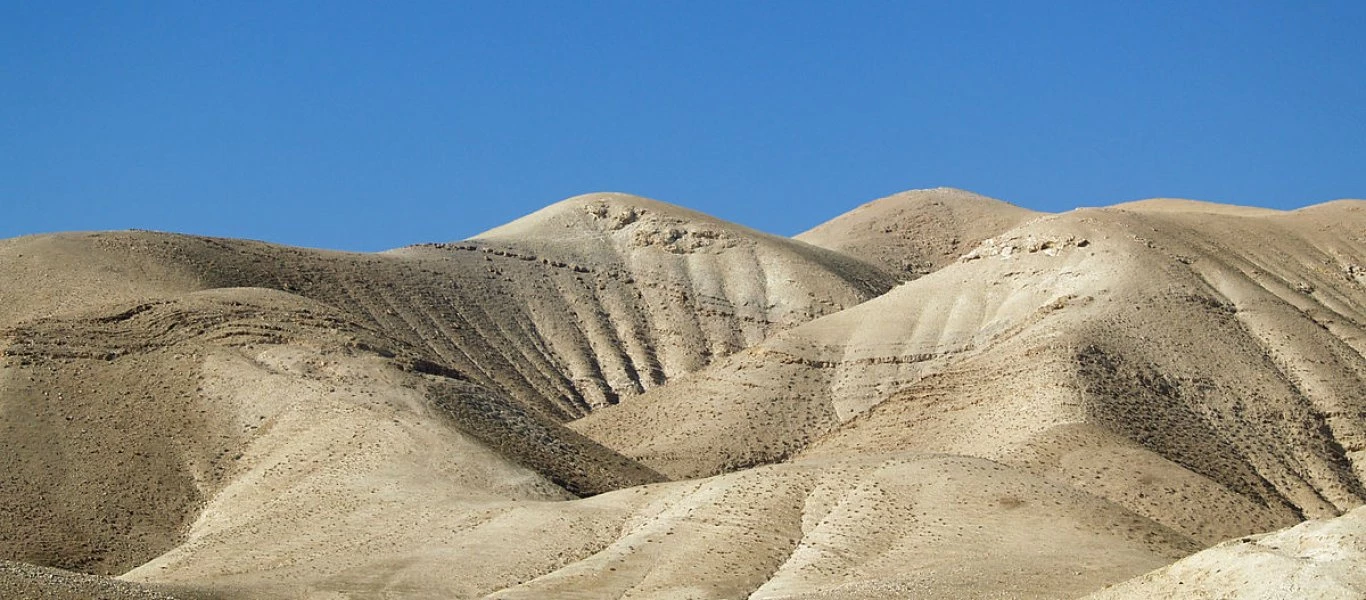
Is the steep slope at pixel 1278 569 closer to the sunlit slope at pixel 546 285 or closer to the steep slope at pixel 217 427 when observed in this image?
the steep slope at pixel 217 427

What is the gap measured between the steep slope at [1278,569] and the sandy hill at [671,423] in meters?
0.27

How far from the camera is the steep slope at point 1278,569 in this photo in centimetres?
3259

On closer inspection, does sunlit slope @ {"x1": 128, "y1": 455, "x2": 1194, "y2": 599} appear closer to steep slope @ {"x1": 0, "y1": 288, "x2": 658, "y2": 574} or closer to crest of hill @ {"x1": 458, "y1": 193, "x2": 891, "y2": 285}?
steep slope @ {"x1": 0, "y1": 288, "x2": 658, "y2": 574}

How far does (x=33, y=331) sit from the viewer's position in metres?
73.7

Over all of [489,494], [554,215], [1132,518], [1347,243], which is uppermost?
[554,215]

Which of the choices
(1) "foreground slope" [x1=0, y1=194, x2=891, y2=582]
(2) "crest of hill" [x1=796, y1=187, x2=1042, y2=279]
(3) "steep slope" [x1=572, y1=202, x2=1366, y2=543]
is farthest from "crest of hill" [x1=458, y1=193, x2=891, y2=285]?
(3) "steep slope" [x1=572, y1=202, x2=1366, y2=543]

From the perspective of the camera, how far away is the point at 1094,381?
75.3 metres

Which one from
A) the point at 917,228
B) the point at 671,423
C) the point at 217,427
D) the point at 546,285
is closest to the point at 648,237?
the point at 546,285

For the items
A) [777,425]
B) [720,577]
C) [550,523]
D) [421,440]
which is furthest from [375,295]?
[720,577]

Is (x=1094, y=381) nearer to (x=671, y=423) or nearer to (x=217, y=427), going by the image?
(x=671, y=423)

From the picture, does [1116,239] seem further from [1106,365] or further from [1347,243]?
[1347,243]

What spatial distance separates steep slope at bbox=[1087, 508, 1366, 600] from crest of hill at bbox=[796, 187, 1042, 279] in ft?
344

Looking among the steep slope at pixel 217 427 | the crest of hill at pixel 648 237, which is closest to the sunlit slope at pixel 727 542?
the steep slope at pixel 217 427

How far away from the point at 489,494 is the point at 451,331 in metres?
41.1
